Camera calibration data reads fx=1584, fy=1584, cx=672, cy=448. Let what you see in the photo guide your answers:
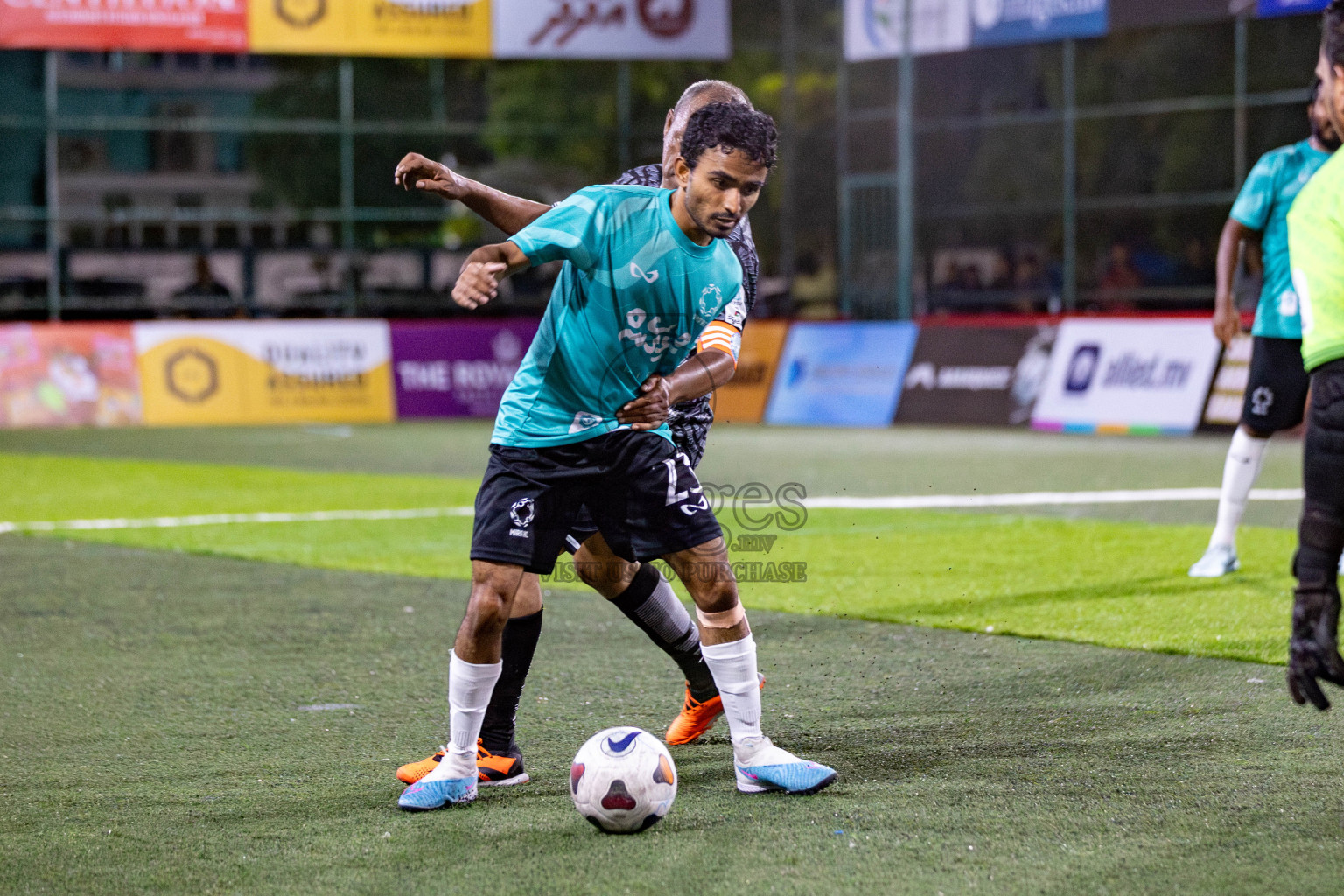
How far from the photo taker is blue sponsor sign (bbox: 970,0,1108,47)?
829 inches

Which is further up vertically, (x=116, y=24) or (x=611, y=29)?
(x=611, y=29)

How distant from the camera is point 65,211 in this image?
26.6 m

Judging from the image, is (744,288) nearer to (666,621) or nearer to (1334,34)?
(666,621)

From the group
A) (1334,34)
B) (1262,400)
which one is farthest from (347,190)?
(1334,34)

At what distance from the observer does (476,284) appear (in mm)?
3738

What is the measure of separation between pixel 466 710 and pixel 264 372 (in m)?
17.5

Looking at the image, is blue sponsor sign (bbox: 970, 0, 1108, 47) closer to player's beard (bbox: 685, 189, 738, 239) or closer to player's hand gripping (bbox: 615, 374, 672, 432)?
player's beard (bbox: 685, 189, 738, 239)

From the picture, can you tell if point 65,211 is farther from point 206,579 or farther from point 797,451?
point 206,579

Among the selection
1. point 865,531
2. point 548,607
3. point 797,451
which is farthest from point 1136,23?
point 548,607

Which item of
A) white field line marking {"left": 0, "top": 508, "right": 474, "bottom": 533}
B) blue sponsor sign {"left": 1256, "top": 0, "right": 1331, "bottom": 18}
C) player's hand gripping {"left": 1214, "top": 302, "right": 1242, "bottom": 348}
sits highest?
blue sponsor sign {"left": 1256, "top": 0, "right": 1331, "bottom": 18}

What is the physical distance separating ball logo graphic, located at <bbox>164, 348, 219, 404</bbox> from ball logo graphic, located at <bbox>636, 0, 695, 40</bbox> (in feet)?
29.4

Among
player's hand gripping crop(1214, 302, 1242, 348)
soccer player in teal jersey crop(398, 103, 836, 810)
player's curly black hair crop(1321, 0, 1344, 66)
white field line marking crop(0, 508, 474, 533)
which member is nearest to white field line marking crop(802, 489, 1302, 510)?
white field line marking crop(0, 508, 474, 533)

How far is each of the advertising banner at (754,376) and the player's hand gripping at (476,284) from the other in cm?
1642

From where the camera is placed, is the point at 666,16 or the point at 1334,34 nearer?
the point at 1334,34
